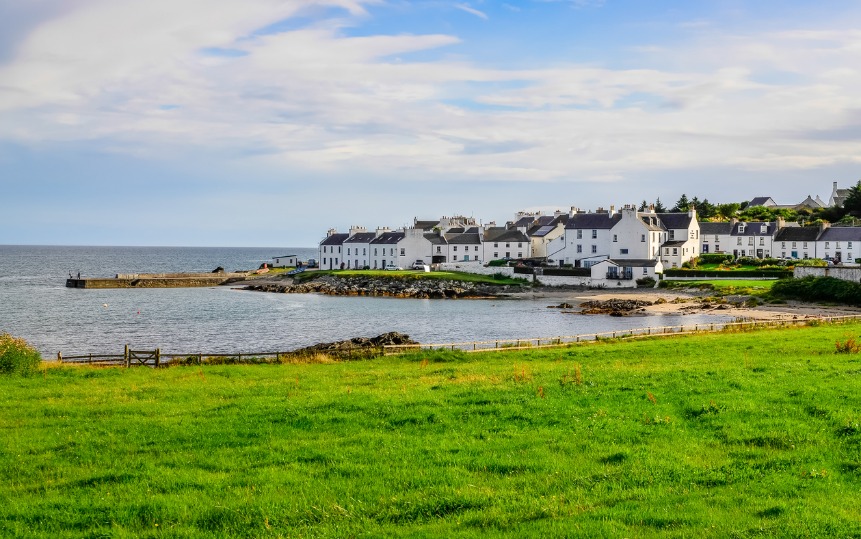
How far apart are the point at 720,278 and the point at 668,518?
9159cm

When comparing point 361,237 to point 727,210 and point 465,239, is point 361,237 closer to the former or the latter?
point 465,239

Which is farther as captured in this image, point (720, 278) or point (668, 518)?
point (720, 278)

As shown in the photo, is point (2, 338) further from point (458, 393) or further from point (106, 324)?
point (106, 324)

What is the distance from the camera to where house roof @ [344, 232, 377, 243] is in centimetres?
13388

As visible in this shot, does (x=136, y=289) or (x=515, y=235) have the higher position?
(x=515, y=235)

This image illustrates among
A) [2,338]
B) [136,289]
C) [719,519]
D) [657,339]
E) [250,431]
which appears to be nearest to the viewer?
[719,519]

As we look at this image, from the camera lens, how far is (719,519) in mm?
10898

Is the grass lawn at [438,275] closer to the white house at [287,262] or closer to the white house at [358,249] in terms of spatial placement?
the white house at [358,249]

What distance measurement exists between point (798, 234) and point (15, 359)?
10834cm

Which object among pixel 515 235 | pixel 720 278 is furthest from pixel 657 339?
pixel 515 235

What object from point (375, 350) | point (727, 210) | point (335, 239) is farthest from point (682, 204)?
point (375, 350)

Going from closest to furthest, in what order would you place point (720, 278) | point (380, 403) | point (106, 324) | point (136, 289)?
1. point (380, 403)
2. point (106, 324)
3. point (720, 278)
4. point (136, 289)

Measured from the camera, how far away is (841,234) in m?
106

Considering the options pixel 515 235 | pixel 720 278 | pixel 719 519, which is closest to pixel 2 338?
pixel 719 519
